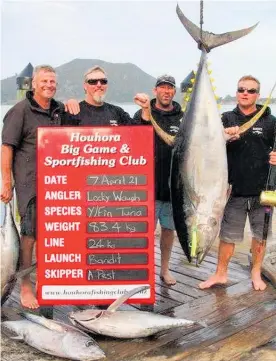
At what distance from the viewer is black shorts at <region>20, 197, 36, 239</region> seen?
3.30m

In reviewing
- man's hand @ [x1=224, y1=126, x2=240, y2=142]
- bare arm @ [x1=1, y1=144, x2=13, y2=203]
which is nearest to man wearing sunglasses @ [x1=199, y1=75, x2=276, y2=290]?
man's hand @ [x1=224, y1=126, x2=240, y2=142]

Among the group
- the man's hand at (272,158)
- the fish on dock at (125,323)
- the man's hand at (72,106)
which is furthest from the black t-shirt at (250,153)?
the fish on dock at (125,323)

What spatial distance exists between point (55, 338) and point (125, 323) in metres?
0.41

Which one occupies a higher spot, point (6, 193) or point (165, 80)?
point (165, 80)

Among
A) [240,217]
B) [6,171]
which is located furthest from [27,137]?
[240,217]

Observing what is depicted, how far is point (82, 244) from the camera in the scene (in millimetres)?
3057

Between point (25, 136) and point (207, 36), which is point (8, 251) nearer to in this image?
→ point (25, 136)

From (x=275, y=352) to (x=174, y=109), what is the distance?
73.8 inches

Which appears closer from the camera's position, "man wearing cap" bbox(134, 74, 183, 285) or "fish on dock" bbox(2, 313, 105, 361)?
"fish on dock" bbox(2, 313, 105, 361)

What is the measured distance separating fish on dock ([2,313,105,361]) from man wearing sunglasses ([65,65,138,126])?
1383 mm

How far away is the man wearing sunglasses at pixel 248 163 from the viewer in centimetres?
369

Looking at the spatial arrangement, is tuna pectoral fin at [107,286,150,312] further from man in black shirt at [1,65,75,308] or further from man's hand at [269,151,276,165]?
man's hand at [269,151,276,165]

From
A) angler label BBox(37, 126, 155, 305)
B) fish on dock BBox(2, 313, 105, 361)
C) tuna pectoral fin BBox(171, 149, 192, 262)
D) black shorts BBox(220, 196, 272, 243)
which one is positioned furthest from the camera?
black shorts BBox(220, 196, 272, 243)

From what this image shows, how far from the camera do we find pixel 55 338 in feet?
9.03
